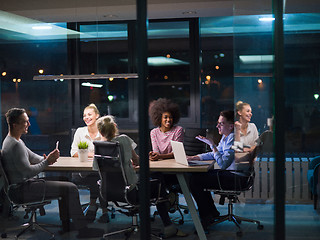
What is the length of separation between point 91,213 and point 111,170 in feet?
1.75

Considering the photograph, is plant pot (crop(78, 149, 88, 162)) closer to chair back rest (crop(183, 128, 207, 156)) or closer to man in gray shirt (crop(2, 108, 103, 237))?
man in gray shirt (crop(2, 108, 103, 237))

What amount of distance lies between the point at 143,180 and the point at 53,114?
1.72 m

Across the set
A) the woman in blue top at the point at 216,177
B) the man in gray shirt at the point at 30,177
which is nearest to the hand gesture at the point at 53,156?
the man in gray shirt at the point at 30,177

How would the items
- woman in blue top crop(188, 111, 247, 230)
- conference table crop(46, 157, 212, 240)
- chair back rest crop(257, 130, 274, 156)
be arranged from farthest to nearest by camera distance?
conference table crop(46, 157, 212, 240) < woman in blue top crop(188, 111, 247, 230) < chair back rest crop(257, 130, 274, 156)

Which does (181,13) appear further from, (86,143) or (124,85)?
(86,143)

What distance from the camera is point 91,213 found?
5.32 meters

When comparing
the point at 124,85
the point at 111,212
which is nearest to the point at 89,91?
the point at 124,85

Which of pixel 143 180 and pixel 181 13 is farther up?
pixel 181 13

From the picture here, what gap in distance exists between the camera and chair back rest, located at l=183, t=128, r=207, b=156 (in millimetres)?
6656

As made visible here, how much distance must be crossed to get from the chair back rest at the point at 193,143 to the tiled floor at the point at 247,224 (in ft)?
3.46

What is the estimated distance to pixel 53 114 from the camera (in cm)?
539

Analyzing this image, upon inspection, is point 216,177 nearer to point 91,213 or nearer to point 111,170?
point 111,170

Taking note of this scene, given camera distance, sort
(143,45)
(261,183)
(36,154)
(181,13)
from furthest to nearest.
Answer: (181,13)
(36,154)
(261,183)
(143,45)

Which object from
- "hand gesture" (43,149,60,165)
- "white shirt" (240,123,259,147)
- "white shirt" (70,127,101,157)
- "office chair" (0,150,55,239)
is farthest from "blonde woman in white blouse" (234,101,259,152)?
"office chair" (0,150,55,239)
